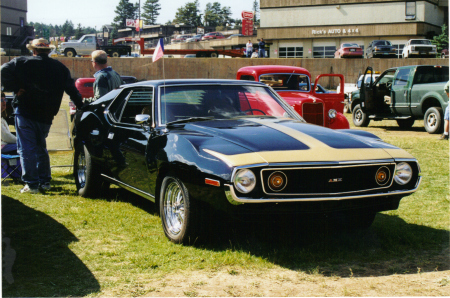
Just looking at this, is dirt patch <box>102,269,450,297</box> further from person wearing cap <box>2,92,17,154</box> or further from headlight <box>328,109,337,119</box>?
headlight <box>328,109,337,119</box>

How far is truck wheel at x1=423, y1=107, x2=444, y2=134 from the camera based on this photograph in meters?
13.9

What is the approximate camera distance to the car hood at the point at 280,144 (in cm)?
393

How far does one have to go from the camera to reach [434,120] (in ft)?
46.4

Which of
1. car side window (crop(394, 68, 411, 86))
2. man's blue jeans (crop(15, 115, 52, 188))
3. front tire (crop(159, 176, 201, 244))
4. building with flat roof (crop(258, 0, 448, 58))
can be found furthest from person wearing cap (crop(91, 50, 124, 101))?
building with flat roof (crop(258, 0, 448, 58))

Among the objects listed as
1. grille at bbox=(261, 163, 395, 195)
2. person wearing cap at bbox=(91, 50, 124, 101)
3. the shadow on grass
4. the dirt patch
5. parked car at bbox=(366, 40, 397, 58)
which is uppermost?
parked car at bbox=(366, 40, 397, 58)

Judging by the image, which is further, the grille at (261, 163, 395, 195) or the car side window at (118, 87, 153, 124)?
the car side window at (118, 87, 153, 124)

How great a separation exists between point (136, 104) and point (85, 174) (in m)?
1.31

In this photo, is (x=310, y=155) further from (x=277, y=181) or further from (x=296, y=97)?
(x=296, y=97)

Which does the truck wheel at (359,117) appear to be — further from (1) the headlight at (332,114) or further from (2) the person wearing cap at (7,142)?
(2) the person wearing cap at (7,142)

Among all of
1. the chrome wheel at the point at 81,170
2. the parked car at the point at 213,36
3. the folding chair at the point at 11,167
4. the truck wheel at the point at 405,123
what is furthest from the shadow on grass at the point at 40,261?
the parked car at the point at 213,36

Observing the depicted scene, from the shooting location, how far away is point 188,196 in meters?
4.12

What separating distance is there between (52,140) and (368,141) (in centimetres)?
576

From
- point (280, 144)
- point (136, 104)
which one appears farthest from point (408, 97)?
point (280, 144)

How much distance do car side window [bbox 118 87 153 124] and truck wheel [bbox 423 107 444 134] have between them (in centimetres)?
1040
